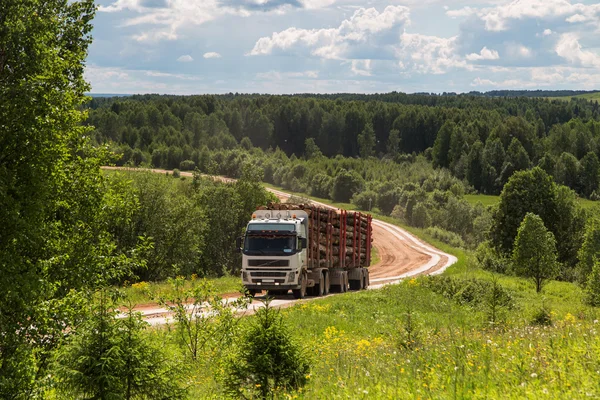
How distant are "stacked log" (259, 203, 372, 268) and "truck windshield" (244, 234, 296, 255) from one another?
196 cm

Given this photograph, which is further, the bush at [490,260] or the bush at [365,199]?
the bush at [365,199]

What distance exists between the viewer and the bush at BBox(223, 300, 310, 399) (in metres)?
10.2

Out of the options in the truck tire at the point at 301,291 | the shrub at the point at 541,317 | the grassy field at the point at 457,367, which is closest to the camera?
the grassy field at the point at 457,367

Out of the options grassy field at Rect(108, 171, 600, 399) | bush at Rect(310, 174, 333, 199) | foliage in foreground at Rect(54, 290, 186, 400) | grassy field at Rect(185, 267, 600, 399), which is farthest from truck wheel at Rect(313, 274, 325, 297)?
bush at Rect(310, 174, 333, 199)

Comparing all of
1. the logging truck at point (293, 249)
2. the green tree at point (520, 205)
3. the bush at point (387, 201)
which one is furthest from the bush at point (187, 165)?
the logging truck at point (293, 249)

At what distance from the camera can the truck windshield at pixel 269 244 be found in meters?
27.9

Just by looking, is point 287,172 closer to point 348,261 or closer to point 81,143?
point 348,261

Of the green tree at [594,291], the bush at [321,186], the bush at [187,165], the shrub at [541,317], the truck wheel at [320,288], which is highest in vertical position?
the shrub at [541,317]

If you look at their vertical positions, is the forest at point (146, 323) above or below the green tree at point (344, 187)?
above

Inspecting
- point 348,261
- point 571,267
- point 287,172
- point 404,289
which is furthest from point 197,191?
point 287,172

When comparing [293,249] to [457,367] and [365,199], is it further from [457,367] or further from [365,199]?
[365,199]

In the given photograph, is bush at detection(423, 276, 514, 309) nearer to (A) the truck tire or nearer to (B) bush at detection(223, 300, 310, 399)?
(A) the truck tire

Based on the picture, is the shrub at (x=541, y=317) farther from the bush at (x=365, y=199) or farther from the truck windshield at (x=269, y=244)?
the bush at (x=365, y=199)

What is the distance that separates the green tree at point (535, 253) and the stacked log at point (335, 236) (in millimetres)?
10450
